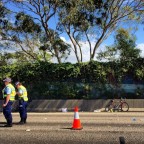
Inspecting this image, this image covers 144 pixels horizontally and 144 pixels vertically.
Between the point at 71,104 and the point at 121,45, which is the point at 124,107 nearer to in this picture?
the point at 71,104

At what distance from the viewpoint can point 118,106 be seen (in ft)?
74.8

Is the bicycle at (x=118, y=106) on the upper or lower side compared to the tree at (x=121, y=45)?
lower

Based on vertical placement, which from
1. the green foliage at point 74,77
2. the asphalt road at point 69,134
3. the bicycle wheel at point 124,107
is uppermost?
the green foliage at point 74,77

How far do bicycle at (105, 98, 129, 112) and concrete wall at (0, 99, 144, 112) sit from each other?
621 millimetres

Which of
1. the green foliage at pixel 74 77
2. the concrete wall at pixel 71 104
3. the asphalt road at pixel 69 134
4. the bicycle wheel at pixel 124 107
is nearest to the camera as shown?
the asphalt road at pixel 69 134

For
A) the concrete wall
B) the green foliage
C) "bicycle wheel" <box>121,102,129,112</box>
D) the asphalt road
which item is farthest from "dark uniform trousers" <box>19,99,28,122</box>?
the green foliage

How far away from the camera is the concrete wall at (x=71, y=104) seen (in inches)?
928

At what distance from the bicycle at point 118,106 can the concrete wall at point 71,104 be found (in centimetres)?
62

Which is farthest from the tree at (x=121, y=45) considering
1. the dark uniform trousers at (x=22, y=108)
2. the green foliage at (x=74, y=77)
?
the dark uniform trousers at (x=22, y=108)

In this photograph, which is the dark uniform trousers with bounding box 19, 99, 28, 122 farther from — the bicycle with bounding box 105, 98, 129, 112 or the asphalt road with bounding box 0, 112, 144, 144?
the bicycle with bounding box 105, 98, 129, 112

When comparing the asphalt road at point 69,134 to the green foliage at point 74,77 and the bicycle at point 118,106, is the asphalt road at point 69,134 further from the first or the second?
the green foliage at point 74,77

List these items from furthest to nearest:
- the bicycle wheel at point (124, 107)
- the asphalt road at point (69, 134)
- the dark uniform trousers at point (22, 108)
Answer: the bicycle wheel at point (124, 107), the dark uniform trousers at point (22, 108), the asphalt road at point (69, 134)

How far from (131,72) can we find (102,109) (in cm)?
351

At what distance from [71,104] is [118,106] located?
2.96 metres
